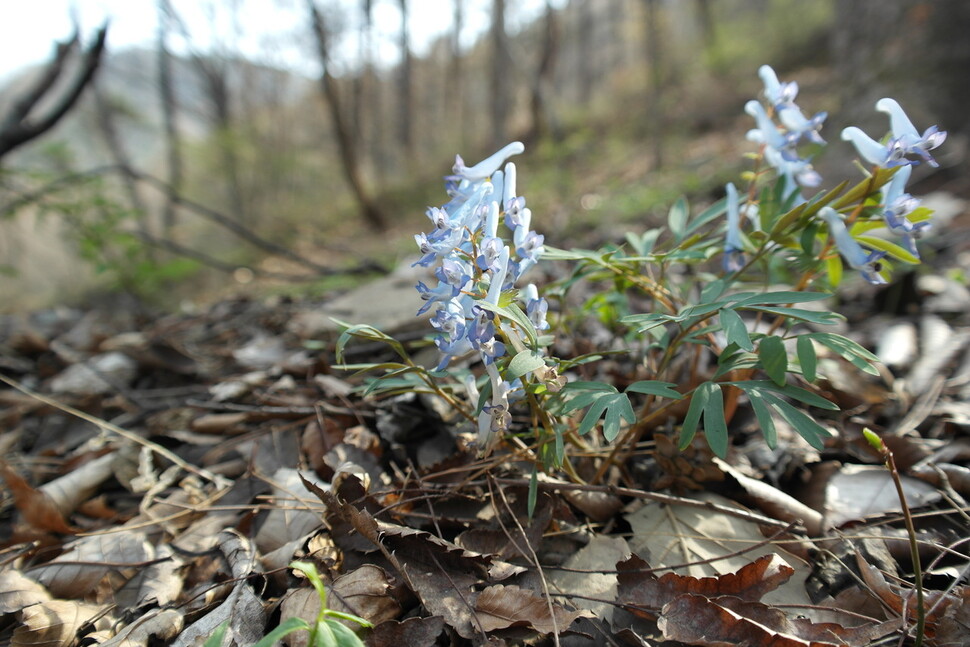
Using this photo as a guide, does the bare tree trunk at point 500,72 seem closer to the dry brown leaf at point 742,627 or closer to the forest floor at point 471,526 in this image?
the forest floor at point 471,526

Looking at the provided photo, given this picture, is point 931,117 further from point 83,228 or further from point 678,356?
point 83,228

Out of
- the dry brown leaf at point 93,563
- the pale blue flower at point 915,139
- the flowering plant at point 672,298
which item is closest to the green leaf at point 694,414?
the flowering plant at point 672,298

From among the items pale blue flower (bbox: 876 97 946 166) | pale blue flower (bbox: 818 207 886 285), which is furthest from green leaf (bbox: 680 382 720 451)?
pale blue flower (bbox: 876 97 946 166)

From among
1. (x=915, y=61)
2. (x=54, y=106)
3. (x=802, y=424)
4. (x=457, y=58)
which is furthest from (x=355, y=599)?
(x=457, y=58)

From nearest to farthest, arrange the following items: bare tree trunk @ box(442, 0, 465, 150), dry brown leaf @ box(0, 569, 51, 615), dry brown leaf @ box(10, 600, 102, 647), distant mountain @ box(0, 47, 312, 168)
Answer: dry brown leaf @ box(10, 600, 102, 647) → dry brown leaf @ box(0, 569, 51, 615) → distant mountain @ box(0, 47, 312, 168) → bare tree trunk @ box(442, 0, 465, 150)

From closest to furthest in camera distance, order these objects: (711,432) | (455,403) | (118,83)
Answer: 1. (711,432)
2. (455,403)
3. (118,83)

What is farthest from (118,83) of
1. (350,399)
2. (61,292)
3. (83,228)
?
(350,399)

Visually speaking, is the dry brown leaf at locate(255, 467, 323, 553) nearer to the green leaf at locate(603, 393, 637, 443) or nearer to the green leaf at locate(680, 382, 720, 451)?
the green leaf at locate(603, 393, 637, 443)
